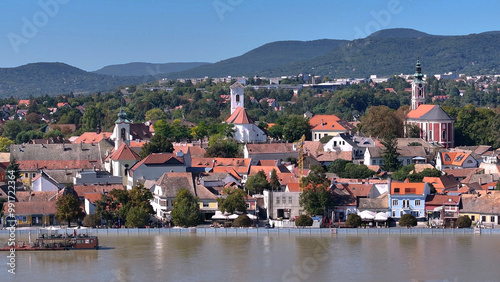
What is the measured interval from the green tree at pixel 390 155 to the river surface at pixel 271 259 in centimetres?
1018

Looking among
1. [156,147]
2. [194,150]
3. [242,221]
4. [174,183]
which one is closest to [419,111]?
[194,150]

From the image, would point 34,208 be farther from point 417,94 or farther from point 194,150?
point 417,94

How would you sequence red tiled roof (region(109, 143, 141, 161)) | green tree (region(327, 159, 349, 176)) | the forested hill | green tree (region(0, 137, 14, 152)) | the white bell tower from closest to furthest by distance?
red tiled roof (region(109, 143, 141, 161))
green tree (region(327, 159, 349, 176))
green tree (region(0, 137, 14, 152))
the white bell tower
the forested hill

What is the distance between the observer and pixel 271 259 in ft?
71.9

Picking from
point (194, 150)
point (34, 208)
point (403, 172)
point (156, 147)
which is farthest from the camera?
point (194, 150)

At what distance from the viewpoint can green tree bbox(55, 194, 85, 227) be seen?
86.0 ft

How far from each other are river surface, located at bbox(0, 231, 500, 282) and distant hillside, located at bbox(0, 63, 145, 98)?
500 ft

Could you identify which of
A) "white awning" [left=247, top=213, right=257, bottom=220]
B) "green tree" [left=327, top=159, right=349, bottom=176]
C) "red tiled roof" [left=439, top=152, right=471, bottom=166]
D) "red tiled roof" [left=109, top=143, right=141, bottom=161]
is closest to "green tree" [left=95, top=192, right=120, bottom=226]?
"white awning" [left=247, top=213, right=257, bottom=220]

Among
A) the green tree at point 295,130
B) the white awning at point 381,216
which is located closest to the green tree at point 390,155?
the green tree at point 295,130

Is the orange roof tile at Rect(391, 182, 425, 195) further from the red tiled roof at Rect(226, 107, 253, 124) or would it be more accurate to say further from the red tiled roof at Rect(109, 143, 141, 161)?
the red tiled roof at Rect(226, 107, 253, 124)

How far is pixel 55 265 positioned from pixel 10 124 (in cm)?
3662

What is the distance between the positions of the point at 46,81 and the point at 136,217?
6517 inches

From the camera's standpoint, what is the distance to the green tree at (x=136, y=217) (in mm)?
25858

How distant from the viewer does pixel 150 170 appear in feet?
101
